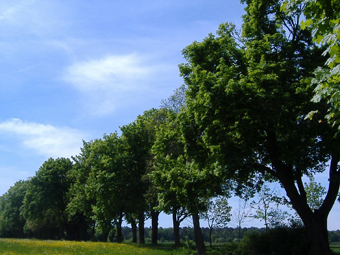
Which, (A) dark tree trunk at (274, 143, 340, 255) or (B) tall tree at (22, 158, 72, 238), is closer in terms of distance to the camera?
(A) dark tree trunk at (274, 143, 340, 255)

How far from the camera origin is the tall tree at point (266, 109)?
16953 mm

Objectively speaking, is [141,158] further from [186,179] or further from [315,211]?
[315,211]

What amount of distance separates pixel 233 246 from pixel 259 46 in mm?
14832

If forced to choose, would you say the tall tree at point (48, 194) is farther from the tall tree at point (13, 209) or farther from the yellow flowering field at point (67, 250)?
the yellow flowering field at point (67, 250)

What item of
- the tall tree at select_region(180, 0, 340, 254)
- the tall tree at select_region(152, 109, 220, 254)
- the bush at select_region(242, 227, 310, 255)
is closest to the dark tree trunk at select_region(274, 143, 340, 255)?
the tall tree at select_region(180, 0, 340, 254)

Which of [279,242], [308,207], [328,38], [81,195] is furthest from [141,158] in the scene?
[328,38]

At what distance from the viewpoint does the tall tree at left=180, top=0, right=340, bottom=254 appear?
667 inches

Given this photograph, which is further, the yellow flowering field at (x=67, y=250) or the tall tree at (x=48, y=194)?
the tall tree at (x=48, y=194)

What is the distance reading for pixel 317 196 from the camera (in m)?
36.5

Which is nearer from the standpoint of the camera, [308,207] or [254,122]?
[254,122]

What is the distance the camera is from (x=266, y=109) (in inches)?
653

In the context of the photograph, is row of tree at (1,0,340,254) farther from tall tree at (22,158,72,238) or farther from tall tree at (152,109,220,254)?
tall tree at (22,158,72,238)

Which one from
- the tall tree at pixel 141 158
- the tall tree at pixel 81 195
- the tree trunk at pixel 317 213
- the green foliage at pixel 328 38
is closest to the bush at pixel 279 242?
the tree trunk at pixel 317 213

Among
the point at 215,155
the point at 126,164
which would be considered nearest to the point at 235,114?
the point at 215,155
